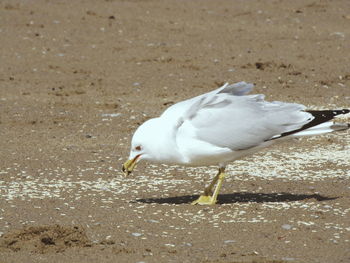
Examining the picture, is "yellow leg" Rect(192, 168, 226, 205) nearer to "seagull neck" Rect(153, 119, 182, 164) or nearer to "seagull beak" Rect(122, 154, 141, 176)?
"seagull neck" Rect(153, 119, 182, 164)

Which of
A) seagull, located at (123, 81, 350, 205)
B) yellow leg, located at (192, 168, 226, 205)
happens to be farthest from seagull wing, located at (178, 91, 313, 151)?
yellow leg, located at (192, 168, 226, 205)

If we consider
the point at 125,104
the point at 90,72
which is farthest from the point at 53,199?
the point at 90,72

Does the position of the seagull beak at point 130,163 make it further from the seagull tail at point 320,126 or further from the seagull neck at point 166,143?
the seagull tail at point 320,126

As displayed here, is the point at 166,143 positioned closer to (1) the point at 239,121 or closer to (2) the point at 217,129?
(2) the point at 217,129

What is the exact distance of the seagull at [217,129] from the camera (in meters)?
6.60

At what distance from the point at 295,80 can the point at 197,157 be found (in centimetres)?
584

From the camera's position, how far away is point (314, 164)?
8359 mm

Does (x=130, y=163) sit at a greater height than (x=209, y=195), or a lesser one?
greater

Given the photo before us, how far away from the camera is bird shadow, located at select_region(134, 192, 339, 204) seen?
22.9 ft

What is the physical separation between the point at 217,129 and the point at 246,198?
2.36 ft

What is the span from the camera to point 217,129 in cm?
669

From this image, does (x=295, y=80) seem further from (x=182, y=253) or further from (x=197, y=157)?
(x=182, y=253)

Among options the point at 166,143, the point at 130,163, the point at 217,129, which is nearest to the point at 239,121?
the point at 217,129

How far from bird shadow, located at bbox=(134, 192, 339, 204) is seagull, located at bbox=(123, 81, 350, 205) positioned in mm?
196
